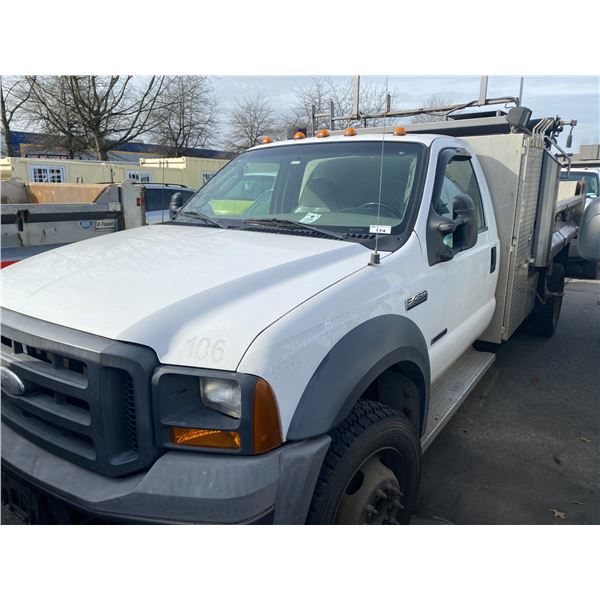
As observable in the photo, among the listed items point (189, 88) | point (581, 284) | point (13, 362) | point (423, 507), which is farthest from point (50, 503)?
point (189, 88)

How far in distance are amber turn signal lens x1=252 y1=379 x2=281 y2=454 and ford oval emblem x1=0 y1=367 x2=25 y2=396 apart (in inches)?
42.9

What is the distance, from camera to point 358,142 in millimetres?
3305

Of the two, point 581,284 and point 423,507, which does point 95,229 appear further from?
point 581,284

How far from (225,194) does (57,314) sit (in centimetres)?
180

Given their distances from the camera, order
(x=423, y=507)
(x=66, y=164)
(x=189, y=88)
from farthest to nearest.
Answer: (x=189, y=88), (x=66, y=164), (x=423, y=507)

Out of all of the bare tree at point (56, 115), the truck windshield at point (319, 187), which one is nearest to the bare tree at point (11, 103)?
the bare tree at point (56, 115)

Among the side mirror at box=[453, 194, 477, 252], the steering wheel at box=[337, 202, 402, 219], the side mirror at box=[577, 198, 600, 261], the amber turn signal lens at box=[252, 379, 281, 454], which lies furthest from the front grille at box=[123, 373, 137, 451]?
the side mirror at box=[577, 198, 600, 261]

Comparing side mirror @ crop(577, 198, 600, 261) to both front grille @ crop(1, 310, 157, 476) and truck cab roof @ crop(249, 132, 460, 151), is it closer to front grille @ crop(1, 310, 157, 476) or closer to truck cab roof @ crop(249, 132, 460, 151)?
truck cab roof @ crop(249, 132, 460, 151)

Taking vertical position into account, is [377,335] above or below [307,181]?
below

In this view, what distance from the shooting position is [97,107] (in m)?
24.2

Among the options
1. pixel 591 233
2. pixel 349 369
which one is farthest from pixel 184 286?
pixel 591 233

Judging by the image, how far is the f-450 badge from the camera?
8.47 feet

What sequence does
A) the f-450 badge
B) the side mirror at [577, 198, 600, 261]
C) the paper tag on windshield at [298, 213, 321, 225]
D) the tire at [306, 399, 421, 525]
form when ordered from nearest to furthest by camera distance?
the tire at [306, 399, 421, 525] < the f-450 badge < the paper tag on windshield at [298, 213, 321, 225] < the side mirror at [577, 198, 600, 261]

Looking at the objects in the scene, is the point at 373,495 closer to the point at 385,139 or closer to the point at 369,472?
the point at 369,472
